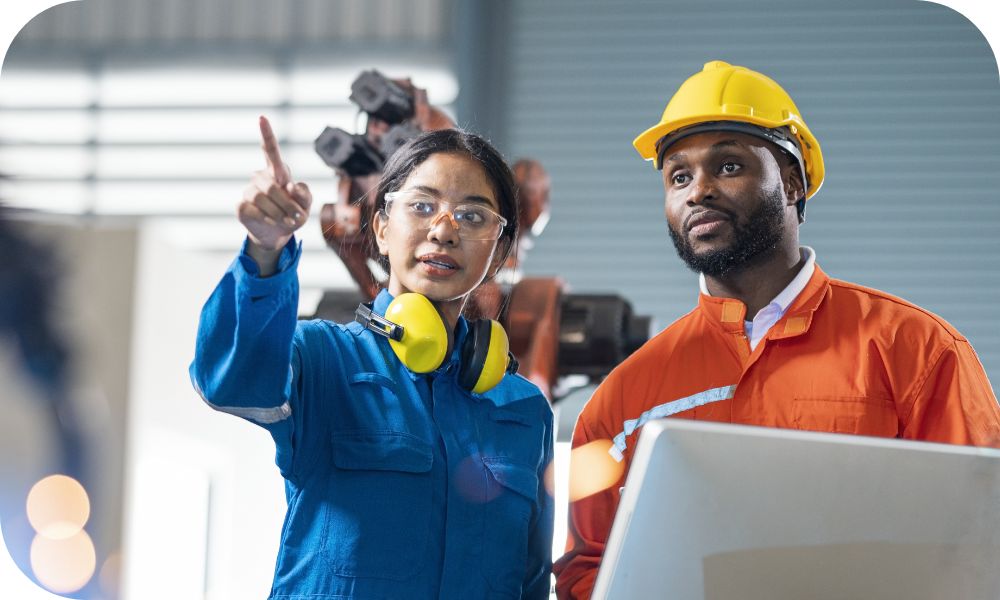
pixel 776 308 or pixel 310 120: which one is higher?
pixel 310 120

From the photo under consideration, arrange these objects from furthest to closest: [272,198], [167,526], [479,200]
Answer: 1. [167,526]
2. [479,200]
3. [272,198]

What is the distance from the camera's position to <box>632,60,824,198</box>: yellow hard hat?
6.93 ft

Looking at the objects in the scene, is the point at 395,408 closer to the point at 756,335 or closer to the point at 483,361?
the point at 483,361

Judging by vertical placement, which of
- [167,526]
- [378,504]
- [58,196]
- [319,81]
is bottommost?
[167,526]

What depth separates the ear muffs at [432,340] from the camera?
5.39 feet

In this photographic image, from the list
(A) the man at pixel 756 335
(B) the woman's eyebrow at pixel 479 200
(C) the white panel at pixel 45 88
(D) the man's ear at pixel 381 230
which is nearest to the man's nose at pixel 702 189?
(A) the man at pixel 756 335

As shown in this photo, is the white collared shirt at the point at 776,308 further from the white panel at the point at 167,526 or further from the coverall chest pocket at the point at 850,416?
the white panel at the point at 167,526

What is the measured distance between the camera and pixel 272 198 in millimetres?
1276

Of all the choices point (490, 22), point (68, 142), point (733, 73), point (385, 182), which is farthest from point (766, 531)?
point (68, 142)

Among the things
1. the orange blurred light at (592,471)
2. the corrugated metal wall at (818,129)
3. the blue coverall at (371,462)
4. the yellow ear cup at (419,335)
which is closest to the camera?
the blue coverall at (371,462)

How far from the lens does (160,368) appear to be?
461cm

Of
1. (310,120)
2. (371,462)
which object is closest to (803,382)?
(371,462)

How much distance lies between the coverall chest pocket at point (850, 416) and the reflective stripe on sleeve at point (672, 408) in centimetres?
14

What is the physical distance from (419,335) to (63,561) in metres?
3.11
